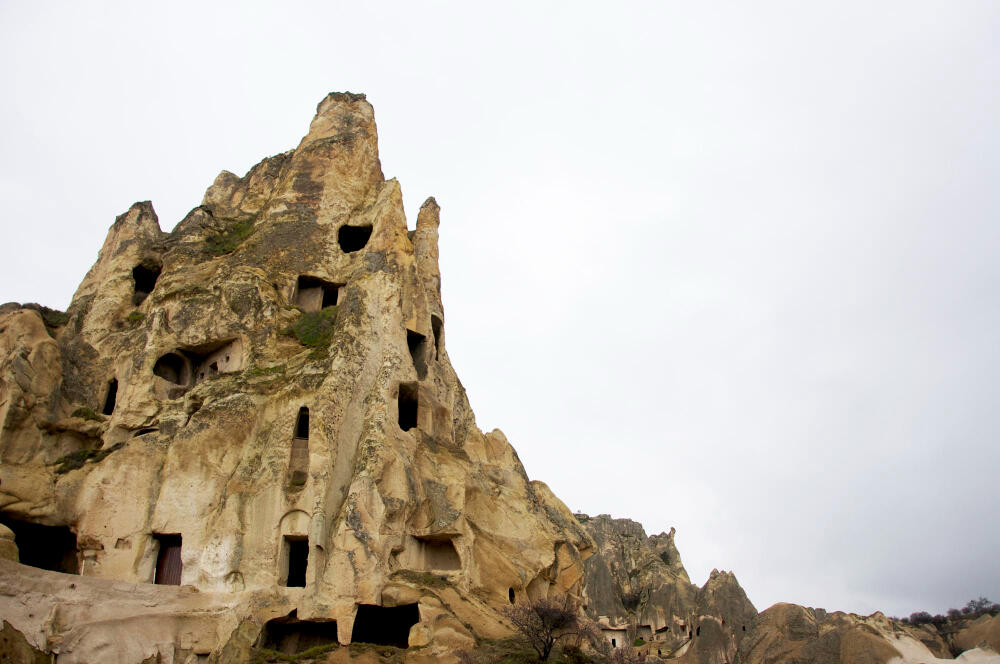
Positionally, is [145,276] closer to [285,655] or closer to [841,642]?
[285,655]

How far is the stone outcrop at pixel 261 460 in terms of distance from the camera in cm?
2034

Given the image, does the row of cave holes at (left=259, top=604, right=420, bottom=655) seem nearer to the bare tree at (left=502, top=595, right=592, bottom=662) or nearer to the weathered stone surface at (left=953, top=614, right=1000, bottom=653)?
the bare tree at (left=502, top=595, right=592, bottom=662)

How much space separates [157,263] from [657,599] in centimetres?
3516

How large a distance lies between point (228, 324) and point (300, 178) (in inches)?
332

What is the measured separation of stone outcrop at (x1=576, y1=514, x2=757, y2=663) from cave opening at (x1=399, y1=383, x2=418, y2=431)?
20.4m

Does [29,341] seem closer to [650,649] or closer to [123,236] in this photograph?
[123,236]

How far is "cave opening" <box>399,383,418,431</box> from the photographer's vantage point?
85.7ft

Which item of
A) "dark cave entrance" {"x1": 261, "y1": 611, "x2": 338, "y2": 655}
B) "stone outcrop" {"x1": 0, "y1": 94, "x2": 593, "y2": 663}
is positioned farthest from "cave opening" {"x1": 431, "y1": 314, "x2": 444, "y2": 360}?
"dark cave entrance" {"x1": 261, "y1": 611, "x2": 338, "y2": 655}

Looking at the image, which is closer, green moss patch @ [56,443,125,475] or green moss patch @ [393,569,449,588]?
green moss patch @ [393,569,449,588]

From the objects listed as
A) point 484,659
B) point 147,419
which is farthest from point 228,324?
point 484,659

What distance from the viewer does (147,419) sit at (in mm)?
24953

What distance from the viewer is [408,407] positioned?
27344 mm

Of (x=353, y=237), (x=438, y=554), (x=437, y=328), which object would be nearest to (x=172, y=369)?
(x=353, y=237)

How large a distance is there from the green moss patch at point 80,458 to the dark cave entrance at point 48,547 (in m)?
1.83
